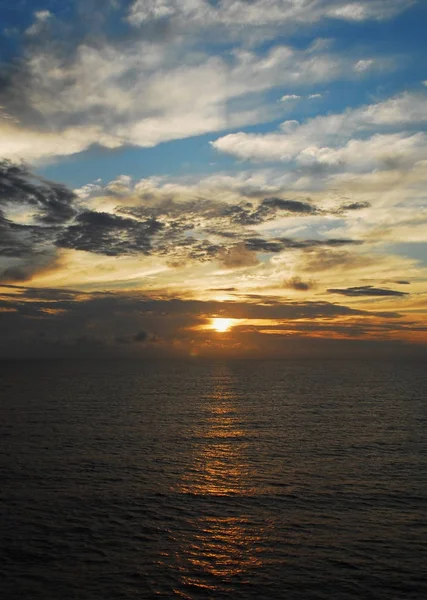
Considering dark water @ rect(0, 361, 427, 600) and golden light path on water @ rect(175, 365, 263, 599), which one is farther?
golden light path on water @ rect(175, 365, 263, 599)

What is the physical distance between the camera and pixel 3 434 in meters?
76.6

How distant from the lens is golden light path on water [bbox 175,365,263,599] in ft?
105

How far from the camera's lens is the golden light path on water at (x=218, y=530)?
31.9m

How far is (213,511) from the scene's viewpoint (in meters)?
43.5

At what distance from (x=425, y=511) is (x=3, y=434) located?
207 ft

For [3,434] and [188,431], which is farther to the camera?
[188,431]

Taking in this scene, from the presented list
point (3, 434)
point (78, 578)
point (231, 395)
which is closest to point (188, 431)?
point (3, 434)

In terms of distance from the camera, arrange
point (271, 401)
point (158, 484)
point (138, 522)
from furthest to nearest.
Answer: point (271, 401) < point (158, 484) < point (138, 522)

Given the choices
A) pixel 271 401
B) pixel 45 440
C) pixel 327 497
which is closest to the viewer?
pixel 327 497

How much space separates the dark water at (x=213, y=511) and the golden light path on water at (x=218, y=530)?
5.5 inches

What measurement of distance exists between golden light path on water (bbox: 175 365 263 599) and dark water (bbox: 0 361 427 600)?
0.14 m

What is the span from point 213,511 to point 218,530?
451 cm

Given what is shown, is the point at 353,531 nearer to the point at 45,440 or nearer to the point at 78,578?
the point at 78,578

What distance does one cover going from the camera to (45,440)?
238 ft
